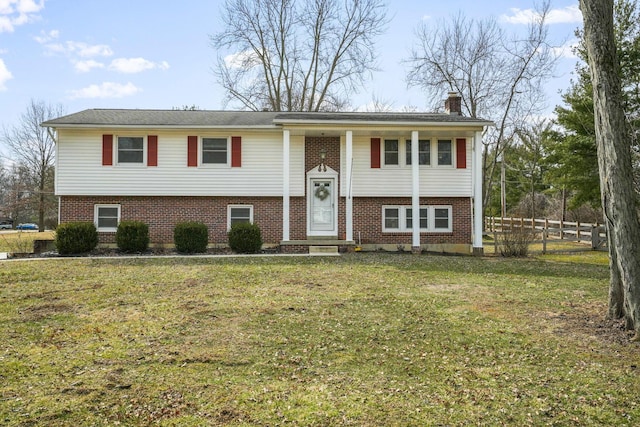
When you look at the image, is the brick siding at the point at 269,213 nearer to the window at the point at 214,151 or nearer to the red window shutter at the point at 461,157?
the red window shutter at the point at 461,157

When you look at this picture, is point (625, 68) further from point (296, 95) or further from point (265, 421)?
point (265, 421)

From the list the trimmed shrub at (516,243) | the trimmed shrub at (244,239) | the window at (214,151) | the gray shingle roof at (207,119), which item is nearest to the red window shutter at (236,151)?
the window at (214,151)

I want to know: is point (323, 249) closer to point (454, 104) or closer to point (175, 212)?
point (175, 212)

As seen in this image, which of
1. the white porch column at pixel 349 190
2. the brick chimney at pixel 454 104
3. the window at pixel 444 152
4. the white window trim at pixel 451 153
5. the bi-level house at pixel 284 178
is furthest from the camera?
the brick chimney at pixel 454 104

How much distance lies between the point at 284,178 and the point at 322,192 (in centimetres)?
176

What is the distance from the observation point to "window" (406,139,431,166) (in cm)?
1628

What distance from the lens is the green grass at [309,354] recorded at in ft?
12.0

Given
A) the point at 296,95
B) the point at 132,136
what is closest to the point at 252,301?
the point at 132,136

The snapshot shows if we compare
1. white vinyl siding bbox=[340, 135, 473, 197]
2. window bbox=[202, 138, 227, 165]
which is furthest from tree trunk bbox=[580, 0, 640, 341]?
window bbox=[202, 138, 227, 165]

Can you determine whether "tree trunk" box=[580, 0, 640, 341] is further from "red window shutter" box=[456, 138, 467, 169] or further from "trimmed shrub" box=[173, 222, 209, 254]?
"trimmed shrub" box=[173, 222, 209, 254]

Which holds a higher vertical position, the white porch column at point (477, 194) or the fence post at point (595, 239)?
the white porch column at point (477, 194)

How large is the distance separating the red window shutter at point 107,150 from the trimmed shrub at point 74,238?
2421mm

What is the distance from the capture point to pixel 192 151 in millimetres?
15719

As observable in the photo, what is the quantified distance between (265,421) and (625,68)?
23.3 metres
